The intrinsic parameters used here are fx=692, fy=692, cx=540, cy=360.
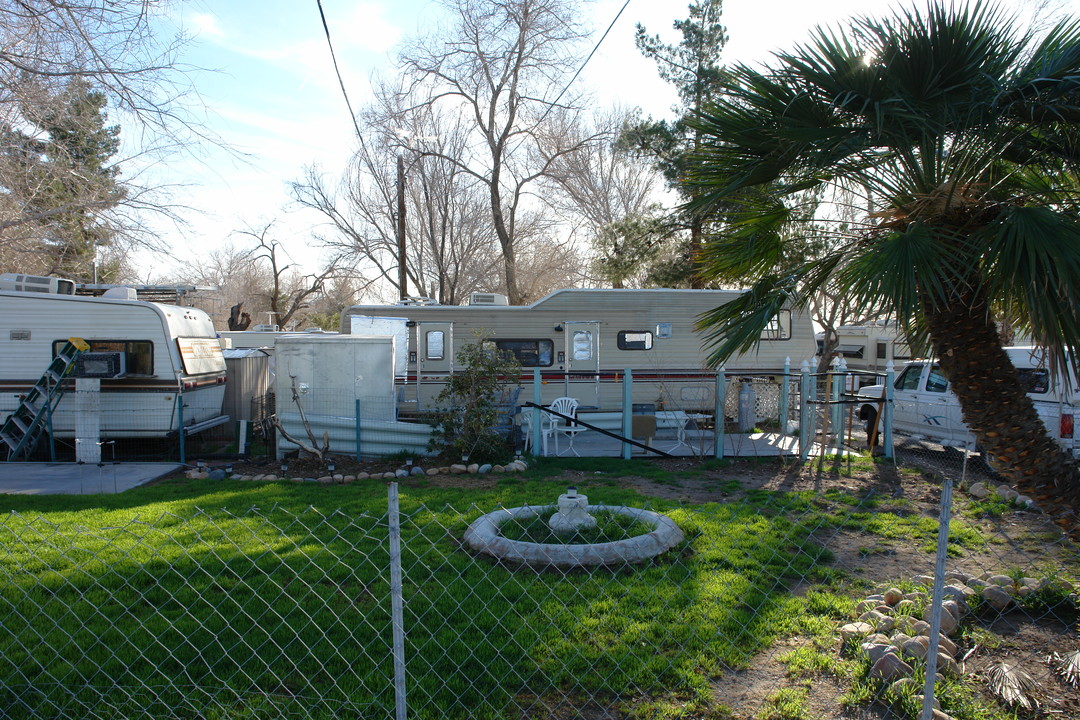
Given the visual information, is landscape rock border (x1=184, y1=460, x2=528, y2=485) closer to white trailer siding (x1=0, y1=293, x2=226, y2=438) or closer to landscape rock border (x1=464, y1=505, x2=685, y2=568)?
white trailer siding (x1=0, y1=293, x2=226, y2=438)

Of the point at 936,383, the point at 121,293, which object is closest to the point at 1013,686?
the point at 936,383

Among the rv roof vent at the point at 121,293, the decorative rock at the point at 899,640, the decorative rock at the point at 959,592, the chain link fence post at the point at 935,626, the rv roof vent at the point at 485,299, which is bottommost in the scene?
the decorative rock at the point at 899,640

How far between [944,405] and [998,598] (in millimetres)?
7127

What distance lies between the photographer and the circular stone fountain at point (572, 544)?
17.5 feet

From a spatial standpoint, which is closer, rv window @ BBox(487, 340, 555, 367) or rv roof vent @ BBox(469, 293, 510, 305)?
rv window @ BBox(487, 340, 555, 367)

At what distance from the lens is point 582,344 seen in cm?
1419

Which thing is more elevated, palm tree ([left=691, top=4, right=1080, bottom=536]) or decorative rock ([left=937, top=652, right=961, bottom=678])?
palm tree ([left=691, top=4, right=1080, bottom=536])

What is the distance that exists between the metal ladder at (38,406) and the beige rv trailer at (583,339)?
15.3 ft

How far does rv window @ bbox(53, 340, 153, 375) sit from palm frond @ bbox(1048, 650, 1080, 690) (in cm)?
1184

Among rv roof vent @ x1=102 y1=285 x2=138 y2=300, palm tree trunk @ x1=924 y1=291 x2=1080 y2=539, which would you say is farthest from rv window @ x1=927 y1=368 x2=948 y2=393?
rv roof vent @ x1=102 y1=285 x2=138 y2=300

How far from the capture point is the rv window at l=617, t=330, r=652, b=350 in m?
14.2

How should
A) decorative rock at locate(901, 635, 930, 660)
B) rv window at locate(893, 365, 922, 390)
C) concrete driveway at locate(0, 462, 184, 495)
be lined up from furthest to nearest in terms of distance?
rv window at locate(893, 365, 922, 390) → concrete driveway at locate(0, 462, 184, 495) → decorative rock at locate(901, 635, 930, 660)

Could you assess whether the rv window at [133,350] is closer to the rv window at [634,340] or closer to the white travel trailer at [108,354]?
the white travel trailer at [108,354]

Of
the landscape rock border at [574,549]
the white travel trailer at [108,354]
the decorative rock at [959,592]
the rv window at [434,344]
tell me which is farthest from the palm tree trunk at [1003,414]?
the white travel trailer at [108,354]
